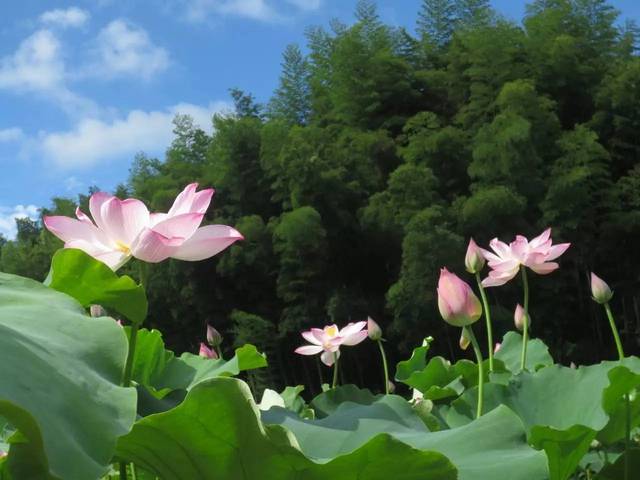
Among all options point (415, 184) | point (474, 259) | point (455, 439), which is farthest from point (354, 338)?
point (415, 184)

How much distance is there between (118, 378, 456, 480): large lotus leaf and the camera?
31 cm

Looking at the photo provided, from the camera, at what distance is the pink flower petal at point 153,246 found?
0.38 m

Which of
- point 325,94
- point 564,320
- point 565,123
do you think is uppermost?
point 325,94

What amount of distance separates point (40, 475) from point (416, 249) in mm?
6984

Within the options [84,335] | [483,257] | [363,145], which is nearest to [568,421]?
[483,257]

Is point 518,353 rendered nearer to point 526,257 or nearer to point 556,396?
point 526,257

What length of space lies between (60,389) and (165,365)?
53 centimetres

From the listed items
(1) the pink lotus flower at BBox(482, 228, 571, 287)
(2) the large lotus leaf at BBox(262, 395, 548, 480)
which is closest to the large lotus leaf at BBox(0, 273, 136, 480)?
(2) the large lotus leaf at BBox(262, 395, 548, 480)

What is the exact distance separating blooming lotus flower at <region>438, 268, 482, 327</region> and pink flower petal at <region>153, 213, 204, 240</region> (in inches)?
15.5

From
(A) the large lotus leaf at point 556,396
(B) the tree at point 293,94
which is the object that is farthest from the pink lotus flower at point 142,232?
(B) the tree at point 293,94

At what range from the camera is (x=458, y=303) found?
0.73m

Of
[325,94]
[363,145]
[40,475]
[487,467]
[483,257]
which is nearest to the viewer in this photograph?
[40,475]

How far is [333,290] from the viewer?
8016 millimetres

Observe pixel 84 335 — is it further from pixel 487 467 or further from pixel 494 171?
pixel 494 171
